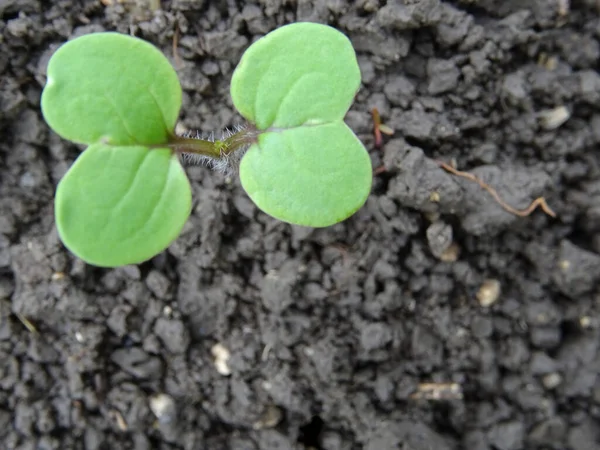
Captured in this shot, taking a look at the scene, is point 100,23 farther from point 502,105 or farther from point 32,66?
point 502,105

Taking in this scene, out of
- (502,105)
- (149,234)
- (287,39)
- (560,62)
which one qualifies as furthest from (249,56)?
(560,62)

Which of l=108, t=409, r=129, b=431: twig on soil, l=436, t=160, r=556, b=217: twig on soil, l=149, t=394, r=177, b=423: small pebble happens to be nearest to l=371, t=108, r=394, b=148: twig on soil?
l=436, t=160, r=556, b=217: twig on soil

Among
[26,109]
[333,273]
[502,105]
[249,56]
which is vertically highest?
[249,56]

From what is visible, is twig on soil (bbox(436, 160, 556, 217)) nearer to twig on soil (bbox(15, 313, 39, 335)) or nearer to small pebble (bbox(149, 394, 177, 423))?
small pebble (bbox(149, 394, 177, 423))

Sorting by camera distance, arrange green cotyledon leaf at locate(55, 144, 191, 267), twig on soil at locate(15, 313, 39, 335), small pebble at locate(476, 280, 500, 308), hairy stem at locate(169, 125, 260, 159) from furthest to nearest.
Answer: small pebble at locate(476, 280, 500, 308), twig on soil at locate(15, 313, 39, 335), hairy stem at locate(169, 125, 260, 159), green cotyledon leaf at locate(55, 144, 191, 267)

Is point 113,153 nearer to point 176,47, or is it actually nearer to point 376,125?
point 176,47

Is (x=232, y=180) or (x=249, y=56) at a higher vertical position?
(x=249, y=56)
